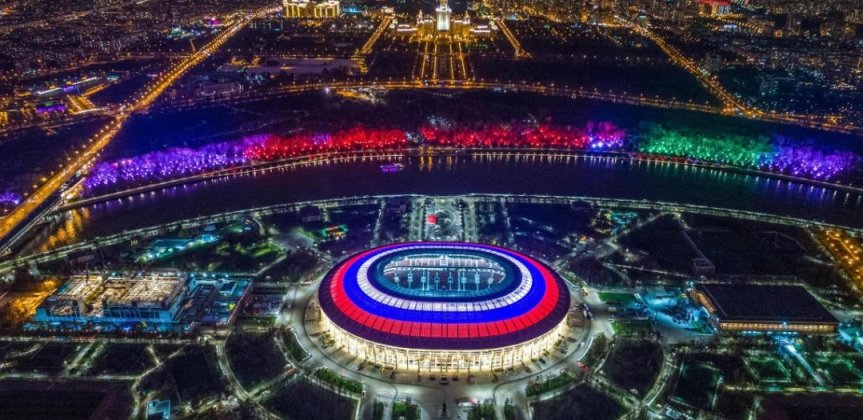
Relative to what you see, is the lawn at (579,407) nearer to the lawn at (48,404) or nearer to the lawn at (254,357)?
the lawn at (254,357)

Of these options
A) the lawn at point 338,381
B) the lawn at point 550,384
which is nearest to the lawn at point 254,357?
the lawn at point 338,381

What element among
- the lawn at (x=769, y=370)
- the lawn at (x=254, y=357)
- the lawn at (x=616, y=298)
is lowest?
the lawn at (x=254, y=357)

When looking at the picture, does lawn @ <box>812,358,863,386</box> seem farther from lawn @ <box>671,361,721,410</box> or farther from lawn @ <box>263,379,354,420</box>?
lawn @ <box>263,379,354,420</box>

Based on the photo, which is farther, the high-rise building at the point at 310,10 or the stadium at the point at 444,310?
the high-rise building at the point at 310,10

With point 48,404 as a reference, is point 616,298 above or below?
above

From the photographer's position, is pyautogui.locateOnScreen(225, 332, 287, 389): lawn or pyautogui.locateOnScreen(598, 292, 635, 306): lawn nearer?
pyautogui.locateOnScreen(225, 332, 287, 389): lawn

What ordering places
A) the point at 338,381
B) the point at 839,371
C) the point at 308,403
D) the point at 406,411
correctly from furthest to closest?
the point at 839,371
the point at 338,381
the point at 308,403
the point at 406,411

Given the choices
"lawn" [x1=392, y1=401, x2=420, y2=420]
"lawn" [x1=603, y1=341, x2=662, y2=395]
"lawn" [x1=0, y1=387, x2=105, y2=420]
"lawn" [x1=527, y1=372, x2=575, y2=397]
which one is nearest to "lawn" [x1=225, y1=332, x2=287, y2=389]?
"lawn" [x1=0, y1=387, x2=105, y2=420]

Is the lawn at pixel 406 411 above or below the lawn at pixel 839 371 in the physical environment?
below

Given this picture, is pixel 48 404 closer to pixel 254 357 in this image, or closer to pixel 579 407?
pixel 254 357

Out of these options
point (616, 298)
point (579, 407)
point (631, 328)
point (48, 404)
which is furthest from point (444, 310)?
point (48, 404)
